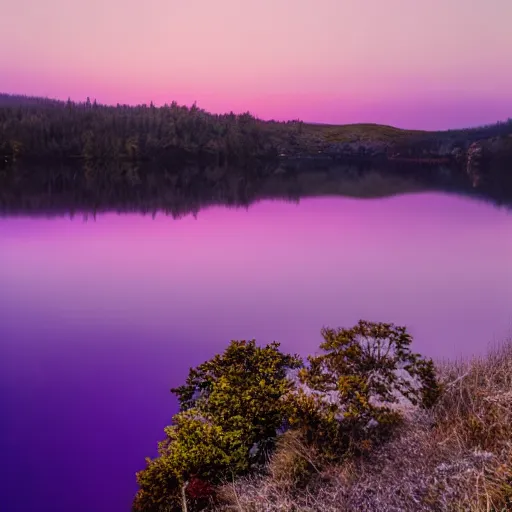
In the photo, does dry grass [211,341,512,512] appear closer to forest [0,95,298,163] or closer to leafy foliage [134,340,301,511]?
leafy foliage [134,340,301,511]

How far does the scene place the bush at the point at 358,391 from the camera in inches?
275

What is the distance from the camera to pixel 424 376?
7.68 m

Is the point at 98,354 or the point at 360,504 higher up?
the point at 360,504

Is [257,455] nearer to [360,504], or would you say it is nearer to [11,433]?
[360,504]

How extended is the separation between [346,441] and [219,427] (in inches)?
59.5

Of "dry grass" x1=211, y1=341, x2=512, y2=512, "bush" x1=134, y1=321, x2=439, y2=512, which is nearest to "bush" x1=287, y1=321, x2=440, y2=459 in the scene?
"bush" x1=134, y1=321, x2=439, y2=512

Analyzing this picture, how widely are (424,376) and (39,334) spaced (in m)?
9.06

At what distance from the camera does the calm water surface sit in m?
8.66

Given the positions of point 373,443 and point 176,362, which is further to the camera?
point 176,362

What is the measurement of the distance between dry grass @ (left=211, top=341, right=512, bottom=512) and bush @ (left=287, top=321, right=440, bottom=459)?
0.20 metres

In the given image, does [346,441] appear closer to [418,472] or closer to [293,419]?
[293,419]

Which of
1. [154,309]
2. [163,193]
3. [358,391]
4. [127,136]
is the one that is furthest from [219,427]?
[127,136]

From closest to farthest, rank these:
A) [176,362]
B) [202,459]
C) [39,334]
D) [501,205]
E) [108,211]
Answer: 1. [202,459]
2. [176,362]
3. [39,334]
4. [108,211]
5. [501,205]

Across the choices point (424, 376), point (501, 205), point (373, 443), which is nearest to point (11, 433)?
point (373, 443)
